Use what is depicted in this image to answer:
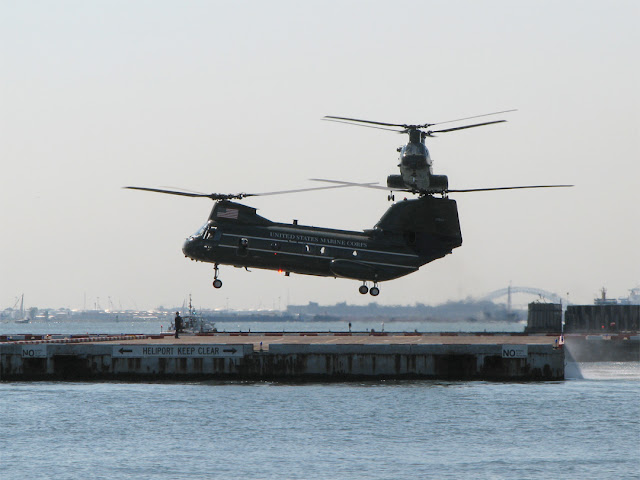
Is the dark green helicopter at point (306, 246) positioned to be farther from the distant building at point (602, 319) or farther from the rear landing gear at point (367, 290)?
the distant building at point (602, 319)

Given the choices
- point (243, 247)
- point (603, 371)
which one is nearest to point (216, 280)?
point (243, 247)

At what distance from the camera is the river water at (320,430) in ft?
143

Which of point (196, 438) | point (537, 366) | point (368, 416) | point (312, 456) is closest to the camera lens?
point (312, 456)

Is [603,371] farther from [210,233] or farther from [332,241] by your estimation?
[210,233]

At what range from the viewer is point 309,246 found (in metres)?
65.2

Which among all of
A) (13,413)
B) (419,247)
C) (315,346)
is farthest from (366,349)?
(13,413)

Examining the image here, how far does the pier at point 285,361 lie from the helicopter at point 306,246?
4304 mm

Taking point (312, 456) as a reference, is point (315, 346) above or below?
above

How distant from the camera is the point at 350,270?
214 ft

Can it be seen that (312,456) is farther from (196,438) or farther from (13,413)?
(13,413)

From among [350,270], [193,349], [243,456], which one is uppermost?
[350,270]

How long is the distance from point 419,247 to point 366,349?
7379mm

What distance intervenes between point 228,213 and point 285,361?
31.5ft

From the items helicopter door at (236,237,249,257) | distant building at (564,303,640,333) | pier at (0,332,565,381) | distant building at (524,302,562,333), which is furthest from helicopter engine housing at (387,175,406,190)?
distant building at (564,303,640,333)
